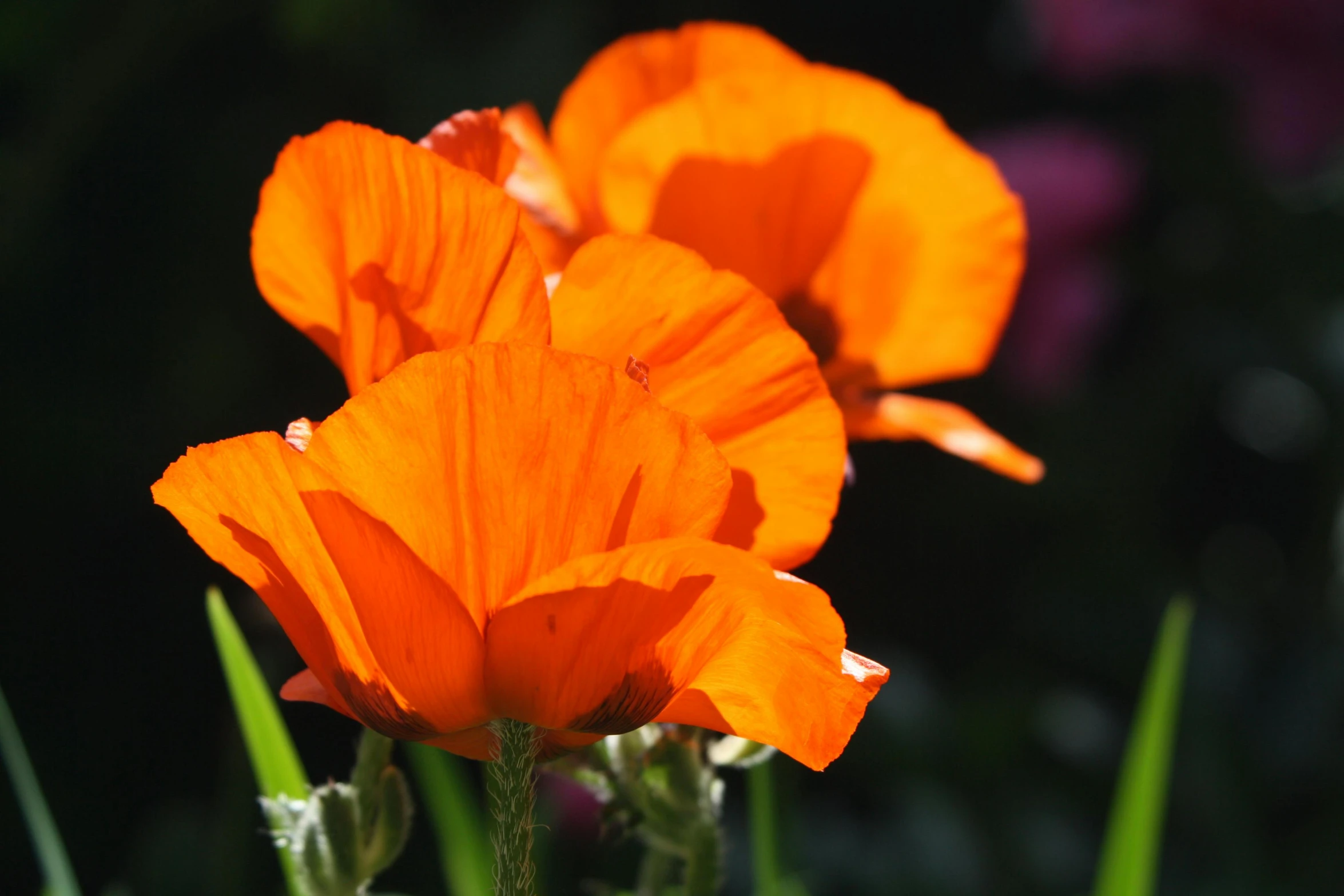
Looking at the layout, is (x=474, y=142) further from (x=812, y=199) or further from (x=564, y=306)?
(x=812, y=199)

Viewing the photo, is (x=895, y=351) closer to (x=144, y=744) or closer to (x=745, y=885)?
(x=745, y=885)

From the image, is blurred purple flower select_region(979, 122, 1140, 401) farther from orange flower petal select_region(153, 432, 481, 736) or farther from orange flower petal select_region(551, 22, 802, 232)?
orange flower petal select_region(153, 432, 481, 736)

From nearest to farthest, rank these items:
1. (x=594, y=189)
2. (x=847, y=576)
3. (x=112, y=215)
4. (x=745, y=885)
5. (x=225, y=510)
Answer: (x=225, y=510) < (x=594, y=189) < (x=745, y=885) < (x=112, y=215) < (x=847, y=576)

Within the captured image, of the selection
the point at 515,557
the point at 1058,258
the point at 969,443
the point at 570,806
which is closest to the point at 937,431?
the point at 969,443

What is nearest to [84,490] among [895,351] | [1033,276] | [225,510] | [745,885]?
[745,885]

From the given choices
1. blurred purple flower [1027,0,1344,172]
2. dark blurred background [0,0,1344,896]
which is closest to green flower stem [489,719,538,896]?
dark blurred background [0,0,1344,896]

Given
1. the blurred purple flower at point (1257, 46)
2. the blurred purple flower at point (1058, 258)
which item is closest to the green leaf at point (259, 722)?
the blurred purple flower at point (1058, 258)
